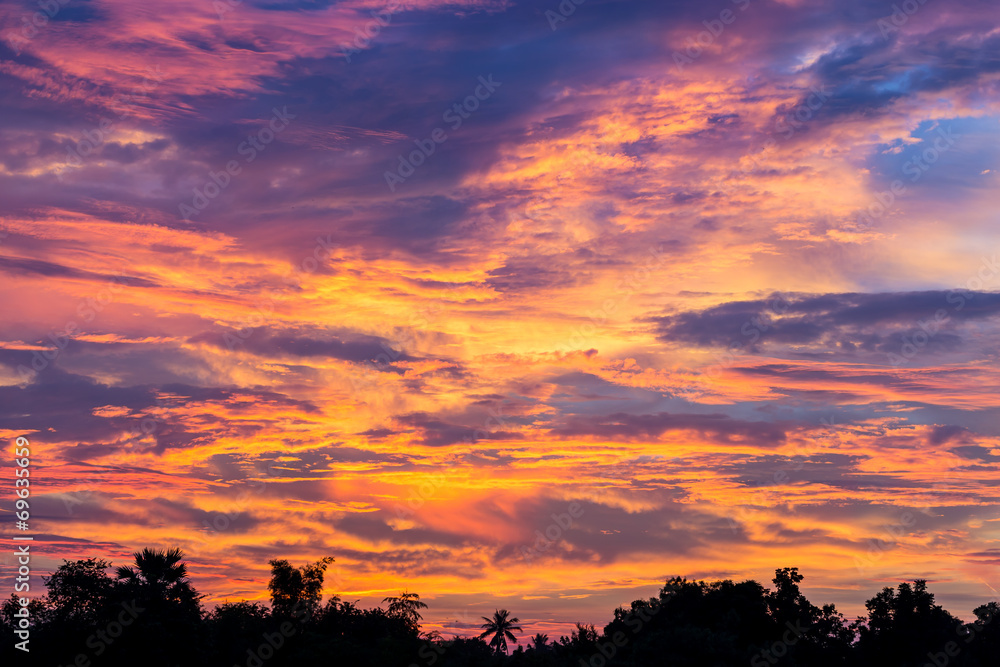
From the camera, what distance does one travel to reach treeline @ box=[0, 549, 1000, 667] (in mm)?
46656

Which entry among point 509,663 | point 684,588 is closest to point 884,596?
point 684,588

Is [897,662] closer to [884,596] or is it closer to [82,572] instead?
[884,596]

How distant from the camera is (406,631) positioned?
8456 cm

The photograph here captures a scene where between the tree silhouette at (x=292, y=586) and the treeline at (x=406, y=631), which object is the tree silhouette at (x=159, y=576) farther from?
the tree silhouette at (x=292, y=586)

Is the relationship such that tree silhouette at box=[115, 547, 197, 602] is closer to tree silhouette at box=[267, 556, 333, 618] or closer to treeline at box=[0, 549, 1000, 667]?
treeline at box=[0, 549, 1000, 667]

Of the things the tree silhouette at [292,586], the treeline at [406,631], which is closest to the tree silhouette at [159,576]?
the treeline at [406,631]

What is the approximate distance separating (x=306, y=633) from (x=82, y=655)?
2725cm

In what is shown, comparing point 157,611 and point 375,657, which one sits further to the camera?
point 375,657

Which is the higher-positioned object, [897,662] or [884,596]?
[884,596]

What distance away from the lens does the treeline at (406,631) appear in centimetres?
4666

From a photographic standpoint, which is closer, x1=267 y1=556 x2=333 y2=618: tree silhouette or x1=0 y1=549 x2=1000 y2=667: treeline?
x1=0 y1=549 x2=1000 y2=667: treeline

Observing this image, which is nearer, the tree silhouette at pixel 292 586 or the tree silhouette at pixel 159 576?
the tree silhouette at pixel 159 576

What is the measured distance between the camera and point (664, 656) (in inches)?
2510

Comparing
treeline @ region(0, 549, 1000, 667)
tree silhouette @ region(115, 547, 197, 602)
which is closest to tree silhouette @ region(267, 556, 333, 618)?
treeline @ region(0, 549, 1000, 667)
